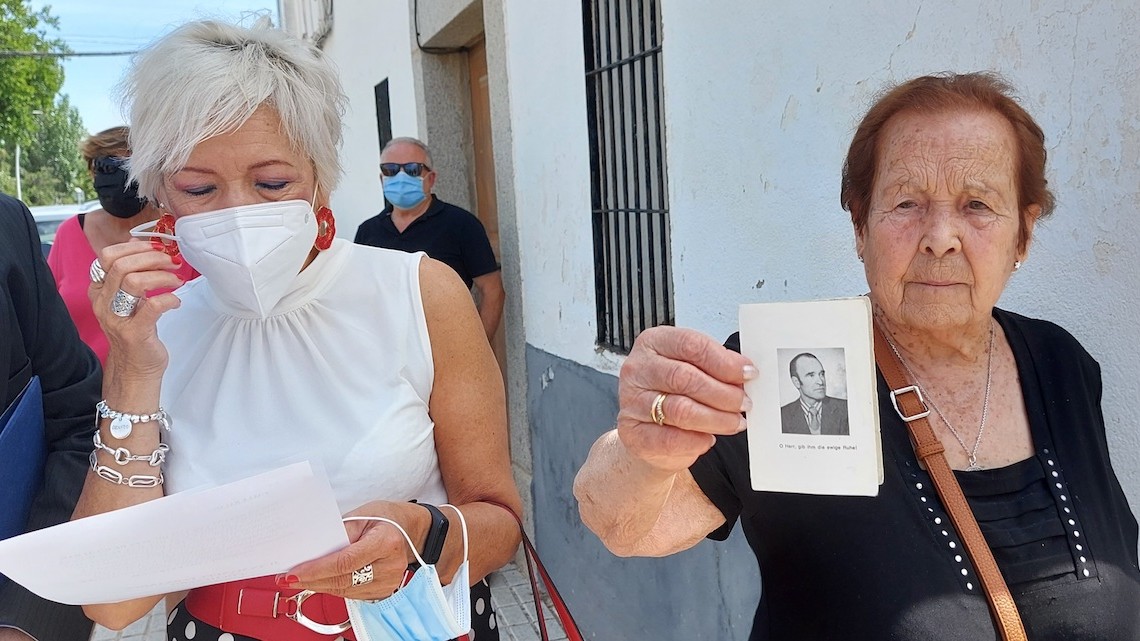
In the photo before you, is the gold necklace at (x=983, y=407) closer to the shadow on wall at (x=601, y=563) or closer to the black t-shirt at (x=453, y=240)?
the shadow on wall at (x=601, y=563)

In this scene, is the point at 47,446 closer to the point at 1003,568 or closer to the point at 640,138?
the point at 1003,568

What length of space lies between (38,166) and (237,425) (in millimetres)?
57125

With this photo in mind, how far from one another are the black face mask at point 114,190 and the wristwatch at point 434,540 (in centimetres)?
256

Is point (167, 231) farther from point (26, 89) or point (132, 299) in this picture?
point (26, 89)

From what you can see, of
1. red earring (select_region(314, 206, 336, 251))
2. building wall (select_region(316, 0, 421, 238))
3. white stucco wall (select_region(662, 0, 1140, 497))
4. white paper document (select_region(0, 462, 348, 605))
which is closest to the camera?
white paper document (select_region(0, 462, 348, 605))

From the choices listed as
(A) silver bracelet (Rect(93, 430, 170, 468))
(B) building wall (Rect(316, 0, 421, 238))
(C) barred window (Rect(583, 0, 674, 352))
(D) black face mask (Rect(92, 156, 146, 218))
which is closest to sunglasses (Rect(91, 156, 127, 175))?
(D) black face mask (Rect(92, 156, 146, 218))

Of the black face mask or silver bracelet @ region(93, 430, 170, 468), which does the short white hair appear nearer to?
silver bracelet @ region(93, 430, 170, 468)

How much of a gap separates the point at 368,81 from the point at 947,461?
6840 mm

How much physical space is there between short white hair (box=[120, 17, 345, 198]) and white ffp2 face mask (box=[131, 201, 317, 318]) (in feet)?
0.43

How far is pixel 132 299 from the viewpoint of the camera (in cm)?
145

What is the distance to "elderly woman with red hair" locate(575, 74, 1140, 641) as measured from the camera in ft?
4.42

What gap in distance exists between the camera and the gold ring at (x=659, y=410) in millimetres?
1114

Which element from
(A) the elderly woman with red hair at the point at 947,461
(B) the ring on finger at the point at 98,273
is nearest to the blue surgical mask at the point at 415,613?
(A) the elderly woman with red hair at the point at 947,461

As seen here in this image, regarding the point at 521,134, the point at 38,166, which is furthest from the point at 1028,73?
the point at 38,166
